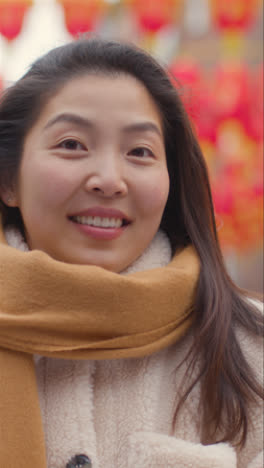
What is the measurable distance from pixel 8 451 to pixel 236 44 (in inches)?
124

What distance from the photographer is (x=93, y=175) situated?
135 centimetres

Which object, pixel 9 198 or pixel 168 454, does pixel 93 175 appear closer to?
pixel 9 198

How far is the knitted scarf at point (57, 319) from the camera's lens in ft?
4.17

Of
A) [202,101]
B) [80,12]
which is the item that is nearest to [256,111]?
[202,101]

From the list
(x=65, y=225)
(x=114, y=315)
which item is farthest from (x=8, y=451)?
(x=65, y=225)

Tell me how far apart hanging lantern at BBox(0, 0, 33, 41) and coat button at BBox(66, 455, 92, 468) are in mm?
2704

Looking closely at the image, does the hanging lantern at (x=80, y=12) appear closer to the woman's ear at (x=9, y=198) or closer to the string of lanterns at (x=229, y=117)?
the string of lanterns at (x=229, y=117)

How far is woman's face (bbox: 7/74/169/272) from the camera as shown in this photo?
1350 mm

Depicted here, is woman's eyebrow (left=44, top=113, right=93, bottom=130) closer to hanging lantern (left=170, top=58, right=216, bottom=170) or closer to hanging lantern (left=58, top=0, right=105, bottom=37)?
hanging lantern (left=58, top=0, right=105, bottom=37)

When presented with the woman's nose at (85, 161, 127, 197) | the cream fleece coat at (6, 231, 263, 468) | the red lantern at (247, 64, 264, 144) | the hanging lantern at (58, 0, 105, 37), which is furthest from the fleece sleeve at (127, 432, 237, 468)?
the red lantern at (247, 64, 264, 144)

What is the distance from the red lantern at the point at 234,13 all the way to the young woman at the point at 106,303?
6.92 feet

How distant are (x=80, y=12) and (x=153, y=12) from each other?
46 centimetres

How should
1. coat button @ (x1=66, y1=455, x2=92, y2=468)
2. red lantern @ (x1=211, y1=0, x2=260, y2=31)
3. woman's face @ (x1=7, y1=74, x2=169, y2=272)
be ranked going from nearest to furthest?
coat button @ (x1=66, y1=455, x2=92, y2=468)
woman's face @ (x1=7, y1=74, x2=169, y2=272)
red lantern @ (x1=211, y1=0, x2=260, y2=31)

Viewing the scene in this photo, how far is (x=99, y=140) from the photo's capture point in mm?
1365
